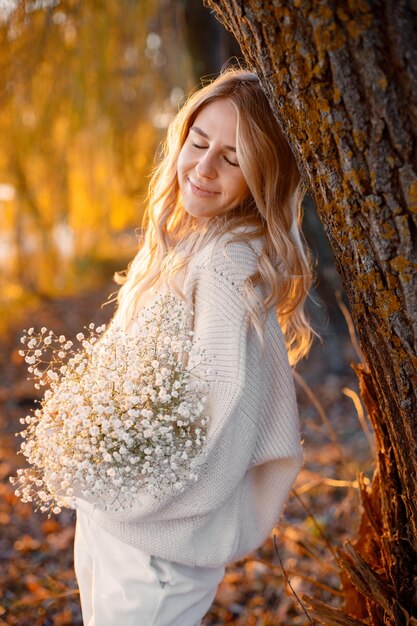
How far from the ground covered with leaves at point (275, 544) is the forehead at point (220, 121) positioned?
894mm

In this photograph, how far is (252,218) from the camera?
200 cm

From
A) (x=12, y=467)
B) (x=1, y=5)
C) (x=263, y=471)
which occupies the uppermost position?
(x=1, y=5)

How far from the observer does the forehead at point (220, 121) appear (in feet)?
6.24

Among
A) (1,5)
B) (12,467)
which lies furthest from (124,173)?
(12,467)

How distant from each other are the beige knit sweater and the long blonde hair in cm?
6

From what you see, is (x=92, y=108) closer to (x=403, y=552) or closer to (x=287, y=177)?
(x=287, y=177)

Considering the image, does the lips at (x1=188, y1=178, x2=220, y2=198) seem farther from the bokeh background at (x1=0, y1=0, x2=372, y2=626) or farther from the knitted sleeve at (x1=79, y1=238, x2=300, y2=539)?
the bokeh background at (x1=0, y1=0, x2=372, y2=626)

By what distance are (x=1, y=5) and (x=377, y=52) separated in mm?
3893

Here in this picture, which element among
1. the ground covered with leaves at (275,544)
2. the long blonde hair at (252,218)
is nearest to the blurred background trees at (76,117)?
the ground covered with leaves at (275,544)

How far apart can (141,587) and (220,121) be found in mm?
1329

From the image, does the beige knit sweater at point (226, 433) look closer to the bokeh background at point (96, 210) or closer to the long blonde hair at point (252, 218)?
the long blonde hair at point (252, 218)

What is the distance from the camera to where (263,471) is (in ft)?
6.59

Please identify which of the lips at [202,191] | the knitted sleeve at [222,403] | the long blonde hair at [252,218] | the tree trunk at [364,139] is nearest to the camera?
the tree trunk at [364,139]

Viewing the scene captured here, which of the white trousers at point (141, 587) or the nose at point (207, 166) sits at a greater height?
the nose at point (207, 166)
